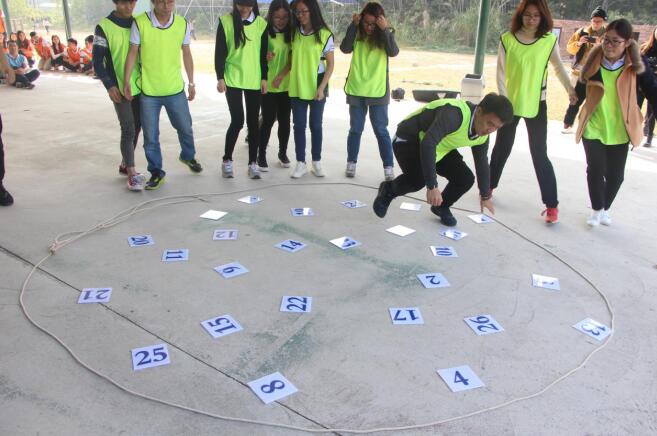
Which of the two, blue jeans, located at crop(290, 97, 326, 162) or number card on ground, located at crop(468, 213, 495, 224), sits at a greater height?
blue jeans, located at crop(290, 97, 326, 162)

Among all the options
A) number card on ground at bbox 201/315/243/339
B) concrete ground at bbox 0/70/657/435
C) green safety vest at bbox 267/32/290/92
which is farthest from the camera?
green safety vest at bbox 267/32/290/92

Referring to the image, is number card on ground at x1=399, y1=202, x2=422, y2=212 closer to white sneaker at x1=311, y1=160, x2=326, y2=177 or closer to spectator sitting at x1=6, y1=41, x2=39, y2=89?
white sneaker at x1=311, y1=160, x2=326, y2=177

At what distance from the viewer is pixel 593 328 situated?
2416mm

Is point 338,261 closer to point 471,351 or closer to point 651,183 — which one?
point 471,351

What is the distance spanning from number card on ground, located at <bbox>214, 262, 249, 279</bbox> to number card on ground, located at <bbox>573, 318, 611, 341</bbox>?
1.66m

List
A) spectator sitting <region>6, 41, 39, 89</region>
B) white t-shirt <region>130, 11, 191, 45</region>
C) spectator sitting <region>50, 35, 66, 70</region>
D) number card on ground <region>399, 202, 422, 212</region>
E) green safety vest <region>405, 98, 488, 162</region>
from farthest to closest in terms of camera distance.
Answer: spectator sitting <region>50, 35, 66, 70</region> < spectator sitting <region>6, 41, 39, 89</region> < number card on ground <region>399, 202, 422, 212</region> < white t-shirt <region>130, 11, 191, 45</region> < green safety vest <region>405, 98, 488, 162</region>

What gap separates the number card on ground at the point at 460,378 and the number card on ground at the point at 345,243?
1208mm

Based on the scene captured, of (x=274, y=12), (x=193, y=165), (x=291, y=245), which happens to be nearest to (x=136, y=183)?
(x=193, y=165)

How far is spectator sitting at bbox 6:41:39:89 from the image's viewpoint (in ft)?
30.3

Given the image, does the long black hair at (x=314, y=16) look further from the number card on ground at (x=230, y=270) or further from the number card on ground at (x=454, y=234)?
the number card on ground at (x=230, y=270)

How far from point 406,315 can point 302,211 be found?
143 cm

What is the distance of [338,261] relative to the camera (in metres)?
3.00

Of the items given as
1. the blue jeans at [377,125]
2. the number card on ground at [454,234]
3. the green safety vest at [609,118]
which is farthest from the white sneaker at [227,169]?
the green safety vest at [609,118]

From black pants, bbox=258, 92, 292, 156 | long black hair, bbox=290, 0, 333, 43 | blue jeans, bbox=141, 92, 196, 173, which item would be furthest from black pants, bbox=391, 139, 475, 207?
blue jeans, bbox=141, 92, 196, 173
